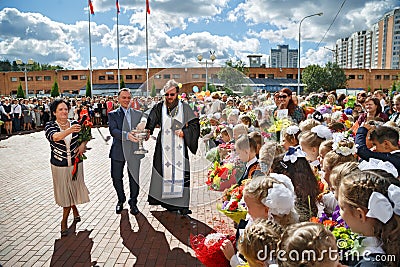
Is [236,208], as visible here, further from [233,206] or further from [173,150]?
[173,150]

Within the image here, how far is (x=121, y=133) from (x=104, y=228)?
4.85ft

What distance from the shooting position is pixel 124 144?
17.6 ft

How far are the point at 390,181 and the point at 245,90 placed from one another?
9.08 feet

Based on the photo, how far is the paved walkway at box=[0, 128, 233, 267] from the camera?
419 centimetres

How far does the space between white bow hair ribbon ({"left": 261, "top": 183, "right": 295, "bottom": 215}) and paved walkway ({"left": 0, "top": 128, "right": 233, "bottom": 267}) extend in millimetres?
1698

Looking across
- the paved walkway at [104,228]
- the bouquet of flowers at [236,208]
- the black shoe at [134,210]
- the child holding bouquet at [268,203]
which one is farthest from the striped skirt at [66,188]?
the child holding bouquet at [268,203]

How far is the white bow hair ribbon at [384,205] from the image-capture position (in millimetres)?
1856

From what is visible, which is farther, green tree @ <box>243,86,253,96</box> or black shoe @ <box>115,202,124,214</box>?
black shoe @ <box>115,202,124,214</box>

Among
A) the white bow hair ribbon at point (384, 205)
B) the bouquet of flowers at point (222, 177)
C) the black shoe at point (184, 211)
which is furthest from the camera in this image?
the black shoe at point (184, 211)

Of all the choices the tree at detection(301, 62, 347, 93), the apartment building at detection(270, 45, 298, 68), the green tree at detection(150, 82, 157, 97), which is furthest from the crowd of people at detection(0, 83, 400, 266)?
the apartment building at detection(270, 45, 298, 68)

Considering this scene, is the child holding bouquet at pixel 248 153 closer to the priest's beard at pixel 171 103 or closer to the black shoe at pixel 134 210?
the priest's beard at pixel 171 103

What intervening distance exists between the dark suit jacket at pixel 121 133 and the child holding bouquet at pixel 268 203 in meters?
2.96

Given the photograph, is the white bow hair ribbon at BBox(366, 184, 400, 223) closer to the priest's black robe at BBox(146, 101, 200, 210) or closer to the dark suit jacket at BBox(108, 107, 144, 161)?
the priest's black robe at BBox(146, 101, 200, 210)

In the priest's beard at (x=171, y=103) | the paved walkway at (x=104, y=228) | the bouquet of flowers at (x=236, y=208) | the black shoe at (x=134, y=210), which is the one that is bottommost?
the paved walkway at (x=104, y=228)
